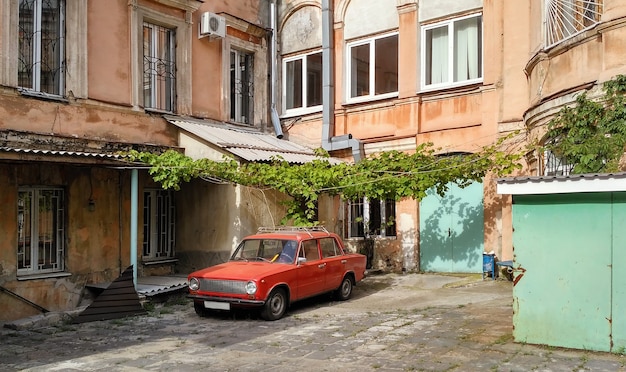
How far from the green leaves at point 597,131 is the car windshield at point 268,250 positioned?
498 cm

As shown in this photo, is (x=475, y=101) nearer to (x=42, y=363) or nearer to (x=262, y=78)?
(x=262, y=78)

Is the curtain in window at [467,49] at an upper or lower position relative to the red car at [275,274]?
upper

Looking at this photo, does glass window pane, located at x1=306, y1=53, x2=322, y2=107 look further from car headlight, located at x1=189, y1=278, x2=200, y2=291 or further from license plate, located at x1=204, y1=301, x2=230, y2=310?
license plate, located at x1=204, y1=301, x2=230, y2=310

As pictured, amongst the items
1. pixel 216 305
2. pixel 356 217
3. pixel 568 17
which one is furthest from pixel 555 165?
pixel 356 217

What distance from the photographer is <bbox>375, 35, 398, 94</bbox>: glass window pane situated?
A: 16250mm

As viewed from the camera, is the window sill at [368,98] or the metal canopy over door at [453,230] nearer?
the metal canopy over door at [453,230]

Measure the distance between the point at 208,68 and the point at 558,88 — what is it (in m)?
8.67

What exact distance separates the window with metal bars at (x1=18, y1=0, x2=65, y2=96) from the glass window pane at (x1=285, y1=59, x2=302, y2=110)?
742 cm

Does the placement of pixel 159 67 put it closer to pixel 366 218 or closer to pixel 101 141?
pixel 101 141

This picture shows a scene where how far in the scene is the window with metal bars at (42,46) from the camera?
38.1ft

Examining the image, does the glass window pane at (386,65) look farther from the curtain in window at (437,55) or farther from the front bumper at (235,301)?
the front bumper at (235,301)

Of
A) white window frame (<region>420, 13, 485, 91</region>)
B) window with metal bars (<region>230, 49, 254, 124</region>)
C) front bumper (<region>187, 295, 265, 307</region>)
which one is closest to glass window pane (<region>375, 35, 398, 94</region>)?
white window frame (<region>420, 13, 485, 91</region>)

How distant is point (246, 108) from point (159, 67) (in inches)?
130

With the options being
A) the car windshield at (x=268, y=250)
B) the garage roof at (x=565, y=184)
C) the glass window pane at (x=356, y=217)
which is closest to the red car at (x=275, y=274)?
the car windshield at (x=268, y=250)
